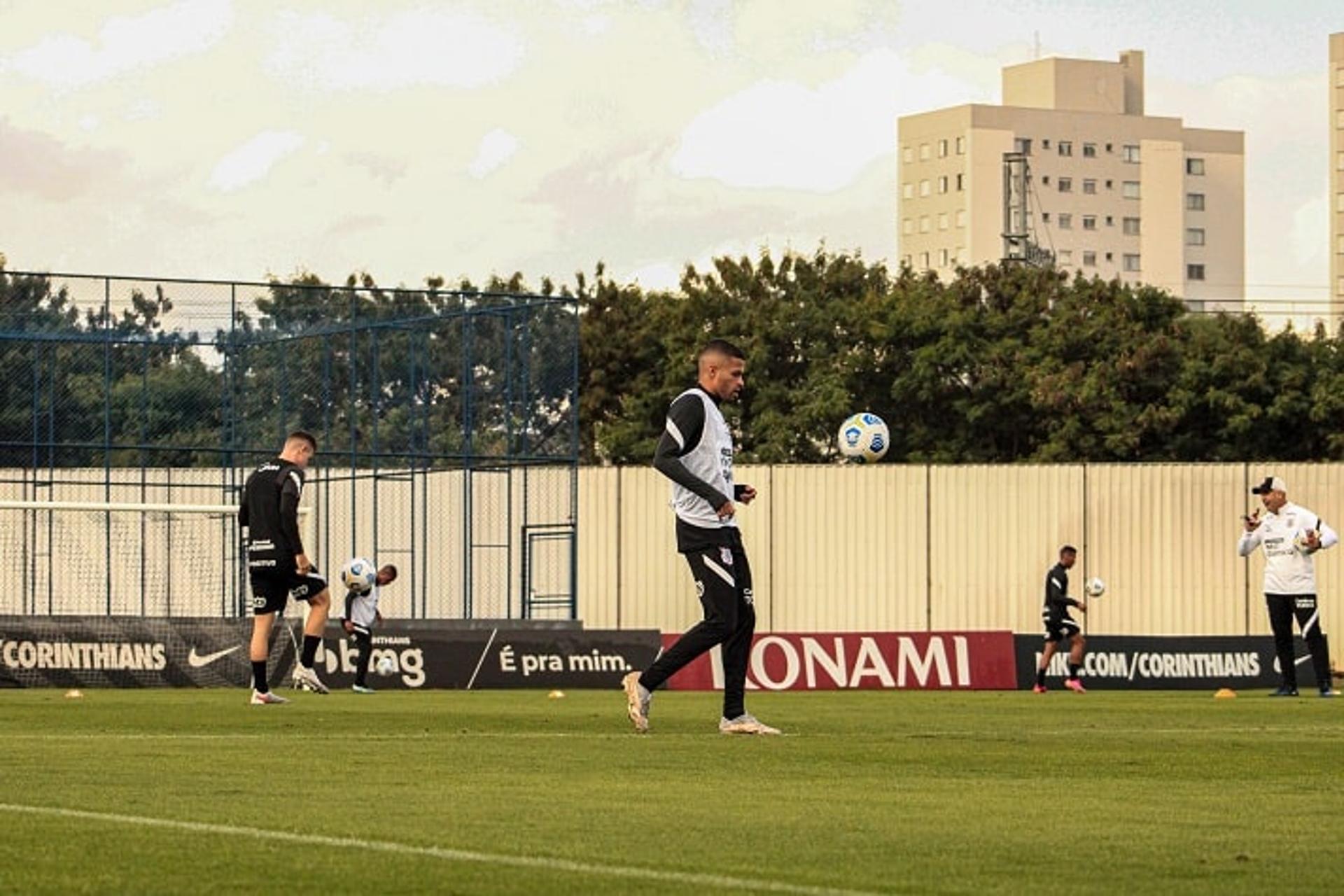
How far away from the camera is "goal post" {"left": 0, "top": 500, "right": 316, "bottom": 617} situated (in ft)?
142

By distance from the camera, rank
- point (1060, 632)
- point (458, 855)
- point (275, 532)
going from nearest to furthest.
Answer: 1. point (458, 855)
2. point (275, 532)
3. point (1060, 632)

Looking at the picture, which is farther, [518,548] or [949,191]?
[949,191]

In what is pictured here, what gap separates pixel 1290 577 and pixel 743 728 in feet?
36.5

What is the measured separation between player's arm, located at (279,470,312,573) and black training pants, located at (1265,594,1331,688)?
8.80m

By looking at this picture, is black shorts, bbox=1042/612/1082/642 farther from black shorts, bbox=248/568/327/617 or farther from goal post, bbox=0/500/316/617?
goal post, bbox=0/500/316/617

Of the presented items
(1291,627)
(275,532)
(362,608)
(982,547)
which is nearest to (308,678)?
(275,532)

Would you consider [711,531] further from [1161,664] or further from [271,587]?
[1161,664]

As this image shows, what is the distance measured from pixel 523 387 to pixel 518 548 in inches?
123

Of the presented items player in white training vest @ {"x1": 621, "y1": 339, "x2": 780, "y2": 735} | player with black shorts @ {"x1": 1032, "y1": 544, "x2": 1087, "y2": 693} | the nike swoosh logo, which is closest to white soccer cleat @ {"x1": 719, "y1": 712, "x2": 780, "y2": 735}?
player in white training vest @ {"x1": 621, "y1": 339, "x2": 780, "y2": 735}

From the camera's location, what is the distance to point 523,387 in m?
38.8

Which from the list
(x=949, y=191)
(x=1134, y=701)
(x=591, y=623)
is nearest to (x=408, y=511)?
(x=591, y=623)

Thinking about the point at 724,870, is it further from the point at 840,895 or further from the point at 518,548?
the point at 518,548

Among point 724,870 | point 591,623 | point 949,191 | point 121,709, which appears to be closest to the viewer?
point 724,870

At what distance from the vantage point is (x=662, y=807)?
30.6 feet
